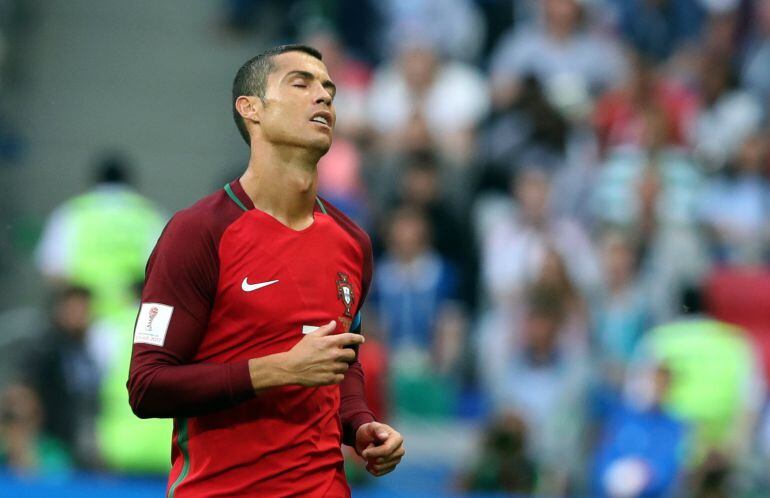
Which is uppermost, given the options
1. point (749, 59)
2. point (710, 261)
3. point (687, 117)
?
point (749, 59)

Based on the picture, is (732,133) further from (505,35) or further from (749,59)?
(505,35)

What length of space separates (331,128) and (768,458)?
5.32 meters

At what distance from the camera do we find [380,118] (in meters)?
10.9

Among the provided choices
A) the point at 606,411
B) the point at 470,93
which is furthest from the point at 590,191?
the point at 606,411

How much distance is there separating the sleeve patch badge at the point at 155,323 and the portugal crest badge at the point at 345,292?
51cm

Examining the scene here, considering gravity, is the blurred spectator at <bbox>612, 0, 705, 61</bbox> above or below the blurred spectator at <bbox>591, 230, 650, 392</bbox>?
above

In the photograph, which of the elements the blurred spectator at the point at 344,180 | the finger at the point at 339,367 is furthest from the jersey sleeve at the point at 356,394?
the blurred spectator at the point at 344,180

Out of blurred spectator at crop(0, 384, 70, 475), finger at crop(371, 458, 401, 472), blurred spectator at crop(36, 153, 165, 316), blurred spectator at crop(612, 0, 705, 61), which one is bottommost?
finger at crop(371, 458, 401, 472)

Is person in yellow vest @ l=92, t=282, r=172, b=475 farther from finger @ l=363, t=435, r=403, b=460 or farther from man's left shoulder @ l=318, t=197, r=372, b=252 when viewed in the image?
finger @ l=363, t=435, r=403, b=460

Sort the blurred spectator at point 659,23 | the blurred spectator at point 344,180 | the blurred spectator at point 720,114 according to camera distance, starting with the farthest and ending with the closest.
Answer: the blurred spectator at point 659,23 < the blurred spectator at point 720,114 < the blurred spectator at point 344,180

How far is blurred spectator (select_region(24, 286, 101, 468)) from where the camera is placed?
28.1 feet

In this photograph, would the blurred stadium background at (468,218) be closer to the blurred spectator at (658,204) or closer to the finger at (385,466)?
the blurred spectator at (658,204)

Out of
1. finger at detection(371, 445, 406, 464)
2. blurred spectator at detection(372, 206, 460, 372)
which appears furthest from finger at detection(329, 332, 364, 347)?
blurred spectator at detection(372, 206, 460, 372)

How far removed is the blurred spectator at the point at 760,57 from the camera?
A: 11508 millimetres
